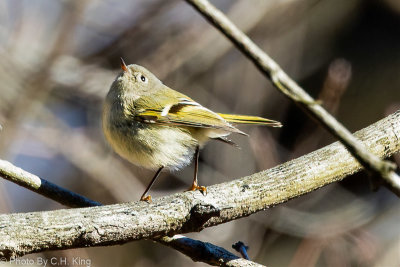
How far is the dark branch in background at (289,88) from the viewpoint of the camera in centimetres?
85

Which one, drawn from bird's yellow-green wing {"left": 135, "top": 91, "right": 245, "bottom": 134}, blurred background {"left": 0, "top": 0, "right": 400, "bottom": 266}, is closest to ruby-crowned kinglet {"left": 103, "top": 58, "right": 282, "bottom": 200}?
bird's yellow-green wing {"left": 135, "top": 91, "right": 245, "bottom": 134}

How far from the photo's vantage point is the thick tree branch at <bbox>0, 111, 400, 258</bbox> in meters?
1.38

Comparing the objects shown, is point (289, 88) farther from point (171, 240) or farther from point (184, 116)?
point (184, 116)

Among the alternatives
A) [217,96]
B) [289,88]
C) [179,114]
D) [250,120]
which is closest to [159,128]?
[179,114]

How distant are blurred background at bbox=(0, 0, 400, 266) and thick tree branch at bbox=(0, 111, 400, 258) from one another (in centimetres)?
149

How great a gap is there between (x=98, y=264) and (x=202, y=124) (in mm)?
2069

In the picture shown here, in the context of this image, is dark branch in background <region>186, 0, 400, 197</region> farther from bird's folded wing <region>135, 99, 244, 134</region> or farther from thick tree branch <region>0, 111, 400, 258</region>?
bird's folded wing <region>135, 99, 244, 134</region>

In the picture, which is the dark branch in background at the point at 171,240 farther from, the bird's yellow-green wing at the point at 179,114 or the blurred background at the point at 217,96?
the blurred background at the point at 217,96

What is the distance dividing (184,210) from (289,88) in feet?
2.52

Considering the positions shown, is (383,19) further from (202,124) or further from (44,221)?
(44,221)

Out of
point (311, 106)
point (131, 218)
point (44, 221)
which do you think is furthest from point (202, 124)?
point (311, 106)

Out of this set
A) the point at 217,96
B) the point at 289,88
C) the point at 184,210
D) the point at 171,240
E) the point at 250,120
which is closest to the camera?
the point at 289,88

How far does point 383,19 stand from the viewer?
4.64m

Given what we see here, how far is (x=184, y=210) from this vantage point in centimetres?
158
